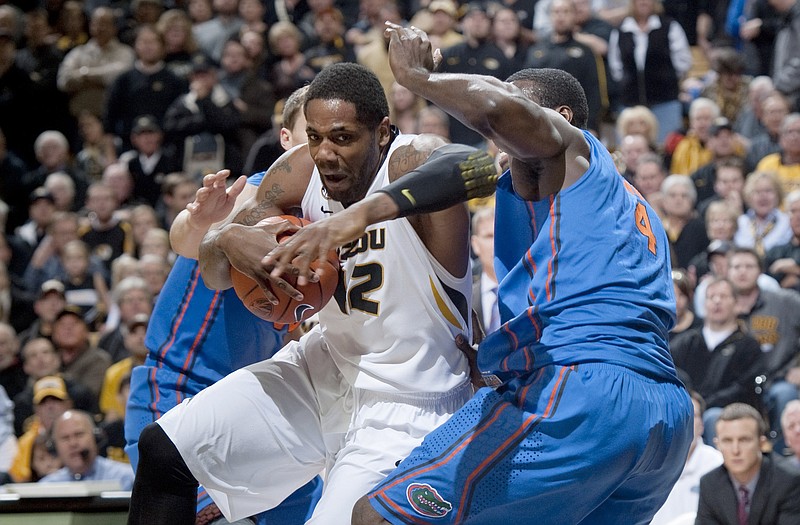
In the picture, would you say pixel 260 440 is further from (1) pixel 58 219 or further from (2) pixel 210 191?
(1) pixel 58 219

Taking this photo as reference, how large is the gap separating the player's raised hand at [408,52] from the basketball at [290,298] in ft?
2.09

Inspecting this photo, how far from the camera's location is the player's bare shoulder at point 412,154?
4195mm

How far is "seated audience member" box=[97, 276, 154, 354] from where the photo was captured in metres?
10.2

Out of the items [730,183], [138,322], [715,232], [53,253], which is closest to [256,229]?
[138,322]

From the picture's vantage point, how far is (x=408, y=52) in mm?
3906

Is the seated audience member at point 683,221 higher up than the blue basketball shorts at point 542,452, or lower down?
lower down

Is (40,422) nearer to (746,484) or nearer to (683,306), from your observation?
(683,306)

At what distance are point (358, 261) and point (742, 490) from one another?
368 cm

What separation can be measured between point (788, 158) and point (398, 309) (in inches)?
276

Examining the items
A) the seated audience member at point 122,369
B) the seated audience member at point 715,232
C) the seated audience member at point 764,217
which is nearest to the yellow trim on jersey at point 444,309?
the seated audience member at point 715,232

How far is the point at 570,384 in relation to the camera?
12.2 feet

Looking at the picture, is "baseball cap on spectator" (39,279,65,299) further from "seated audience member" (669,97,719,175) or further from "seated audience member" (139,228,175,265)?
"seated audience member" (669,97,719,175)

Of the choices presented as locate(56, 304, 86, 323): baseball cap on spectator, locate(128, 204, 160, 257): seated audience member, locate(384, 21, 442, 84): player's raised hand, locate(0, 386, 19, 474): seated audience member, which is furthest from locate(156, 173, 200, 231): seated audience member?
locate(384, 21, 442, 84): player's raised hand

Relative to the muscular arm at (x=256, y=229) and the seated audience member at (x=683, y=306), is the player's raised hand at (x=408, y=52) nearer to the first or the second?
the muscular arm at (x=256, y=229)
